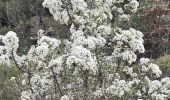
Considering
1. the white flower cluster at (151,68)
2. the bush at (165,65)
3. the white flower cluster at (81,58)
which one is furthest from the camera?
the bush at (165,65)

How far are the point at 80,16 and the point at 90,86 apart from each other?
33.6 inches

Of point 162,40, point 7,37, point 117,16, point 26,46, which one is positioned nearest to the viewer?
point 7,37

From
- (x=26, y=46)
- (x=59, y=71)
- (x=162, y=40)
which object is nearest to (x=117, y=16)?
(x=59, y=71)

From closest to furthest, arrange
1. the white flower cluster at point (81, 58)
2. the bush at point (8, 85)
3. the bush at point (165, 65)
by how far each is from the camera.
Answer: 1. the white flower cluster at point (81, 58)
2. the bush at point (8, 85)
3. the bush at point (165, 65)

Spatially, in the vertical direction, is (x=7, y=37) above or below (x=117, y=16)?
below

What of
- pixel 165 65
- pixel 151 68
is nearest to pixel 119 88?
pixel 151 68

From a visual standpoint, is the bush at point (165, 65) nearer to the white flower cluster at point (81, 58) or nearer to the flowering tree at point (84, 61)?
the flowering tree at point (84, 61)

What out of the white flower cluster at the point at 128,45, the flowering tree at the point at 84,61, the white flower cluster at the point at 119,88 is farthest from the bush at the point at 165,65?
the white flower cluster at the point at 128,45

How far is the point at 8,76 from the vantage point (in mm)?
9477

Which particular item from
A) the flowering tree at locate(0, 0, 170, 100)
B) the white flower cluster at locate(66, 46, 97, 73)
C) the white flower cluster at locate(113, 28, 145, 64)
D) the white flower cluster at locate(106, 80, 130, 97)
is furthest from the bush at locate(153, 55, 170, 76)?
the white flower cluster at locate(66, 46, 97, 73)

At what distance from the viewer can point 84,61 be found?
498cm

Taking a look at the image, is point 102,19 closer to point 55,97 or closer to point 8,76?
point 55,97

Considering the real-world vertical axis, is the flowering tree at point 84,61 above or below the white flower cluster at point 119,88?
above

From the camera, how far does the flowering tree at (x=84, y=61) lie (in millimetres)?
5176
